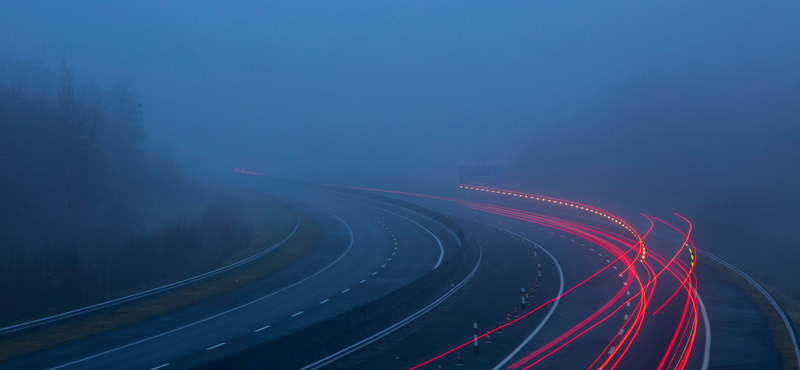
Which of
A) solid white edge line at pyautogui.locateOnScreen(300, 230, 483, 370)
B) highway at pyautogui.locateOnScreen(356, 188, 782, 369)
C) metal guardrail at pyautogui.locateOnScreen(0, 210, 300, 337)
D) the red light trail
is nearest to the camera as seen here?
solid white edge line at pyautogui.locateOnScreen(300, 230, 483, 370)

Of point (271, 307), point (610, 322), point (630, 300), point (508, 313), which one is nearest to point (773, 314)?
point (630, 300)

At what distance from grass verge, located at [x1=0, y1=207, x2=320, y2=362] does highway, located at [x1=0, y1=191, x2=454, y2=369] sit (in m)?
0.62

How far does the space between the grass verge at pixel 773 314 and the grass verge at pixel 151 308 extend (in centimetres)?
2306

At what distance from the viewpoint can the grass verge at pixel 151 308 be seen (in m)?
18.3

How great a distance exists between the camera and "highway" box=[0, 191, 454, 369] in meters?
17.1

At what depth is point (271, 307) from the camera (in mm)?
24156

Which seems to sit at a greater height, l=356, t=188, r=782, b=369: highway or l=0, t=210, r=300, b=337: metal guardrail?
l=356, t=188, r=782, b=369: highway

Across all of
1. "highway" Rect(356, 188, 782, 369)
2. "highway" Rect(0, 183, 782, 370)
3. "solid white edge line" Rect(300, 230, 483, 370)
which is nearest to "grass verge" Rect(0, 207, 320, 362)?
"highway" Rect(0, 183, 782, 370)

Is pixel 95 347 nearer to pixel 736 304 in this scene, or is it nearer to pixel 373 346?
pixel 373 346

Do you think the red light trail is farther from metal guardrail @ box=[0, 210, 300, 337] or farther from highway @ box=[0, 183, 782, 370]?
metal guardrail @ box=[0, 210, 300, 337]

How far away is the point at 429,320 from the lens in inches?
839

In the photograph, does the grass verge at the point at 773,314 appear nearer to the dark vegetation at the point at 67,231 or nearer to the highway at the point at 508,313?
the highway at the point at 508,313

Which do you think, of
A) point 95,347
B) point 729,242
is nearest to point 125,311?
point 95,347

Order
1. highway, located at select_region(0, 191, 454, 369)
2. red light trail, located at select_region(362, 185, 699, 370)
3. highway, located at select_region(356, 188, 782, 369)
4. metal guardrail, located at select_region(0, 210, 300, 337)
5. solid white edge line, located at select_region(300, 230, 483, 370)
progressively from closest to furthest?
1. solid white edge line, located at select_region(300, 230, 483, 370)
2. highway, located at select_region(356, 188, 782, 369)
3. red light trail, located at select_region(362, 185, 699, 370)
4. highway, located at select_region(0, 191, 454, 369)
5. metal guardrail, located at select_region(0, 210, 300, 337)
